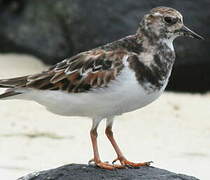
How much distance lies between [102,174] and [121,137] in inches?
140

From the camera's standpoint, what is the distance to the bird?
6684 mm

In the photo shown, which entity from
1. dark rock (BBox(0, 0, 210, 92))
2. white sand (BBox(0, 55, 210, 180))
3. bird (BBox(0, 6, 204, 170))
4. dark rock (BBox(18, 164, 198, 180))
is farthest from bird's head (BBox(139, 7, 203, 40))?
dark rock (BBox(0, 0, 210, 92))

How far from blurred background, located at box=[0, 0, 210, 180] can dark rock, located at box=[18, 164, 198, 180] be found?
1.96 m

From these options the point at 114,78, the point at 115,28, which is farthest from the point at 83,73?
the point at 115,28

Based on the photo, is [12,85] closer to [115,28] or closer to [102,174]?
[102,174]

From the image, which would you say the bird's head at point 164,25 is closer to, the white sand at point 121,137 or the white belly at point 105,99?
the white belly at point 105,99

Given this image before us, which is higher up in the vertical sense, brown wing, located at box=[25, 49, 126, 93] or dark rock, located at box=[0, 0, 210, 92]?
dark rock, located at box=[0, 0, 210, 92]

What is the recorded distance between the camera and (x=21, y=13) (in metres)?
15.0

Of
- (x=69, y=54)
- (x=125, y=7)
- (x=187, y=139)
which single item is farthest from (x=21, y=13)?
(x=187, y=139)

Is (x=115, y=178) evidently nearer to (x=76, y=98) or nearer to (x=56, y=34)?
(x=76, y=98)

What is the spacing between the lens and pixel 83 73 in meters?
7.00

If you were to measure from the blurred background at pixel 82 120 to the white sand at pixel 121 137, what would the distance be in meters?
0.01

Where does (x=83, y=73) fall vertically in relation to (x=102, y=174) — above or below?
above

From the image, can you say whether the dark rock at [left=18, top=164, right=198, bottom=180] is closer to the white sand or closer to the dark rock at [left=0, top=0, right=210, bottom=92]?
the white sand
